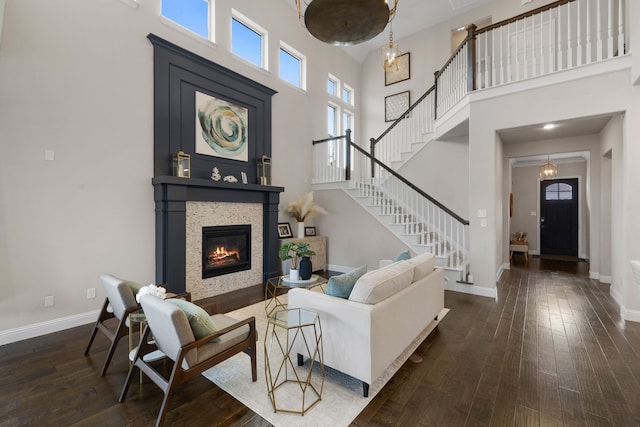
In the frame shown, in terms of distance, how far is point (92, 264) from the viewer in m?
3.40

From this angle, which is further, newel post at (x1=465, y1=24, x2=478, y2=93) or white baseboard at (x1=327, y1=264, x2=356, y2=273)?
white baseboard at (x1=327, y1=264, x2=356, y2=273)

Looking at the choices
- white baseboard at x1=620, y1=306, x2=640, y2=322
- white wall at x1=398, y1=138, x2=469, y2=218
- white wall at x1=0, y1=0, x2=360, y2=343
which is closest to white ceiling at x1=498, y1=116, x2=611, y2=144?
white wall at x1=398, y1=138, x2=469, y2=218

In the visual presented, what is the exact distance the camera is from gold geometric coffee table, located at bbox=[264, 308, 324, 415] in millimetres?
1974

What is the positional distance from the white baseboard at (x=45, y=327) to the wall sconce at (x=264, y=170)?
312cm

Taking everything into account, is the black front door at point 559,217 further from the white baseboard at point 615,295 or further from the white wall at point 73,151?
the white wall at point 73,151

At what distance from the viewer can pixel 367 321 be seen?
77.8 inches

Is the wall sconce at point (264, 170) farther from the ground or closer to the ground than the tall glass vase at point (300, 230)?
farther from the ground

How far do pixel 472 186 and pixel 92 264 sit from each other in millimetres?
5408

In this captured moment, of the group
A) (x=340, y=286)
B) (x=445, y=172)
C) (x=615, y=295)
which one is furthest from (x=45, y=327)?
(x=615, y=295)

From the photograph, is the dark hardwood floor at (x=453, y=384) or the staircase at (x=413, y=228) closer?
the dark hardwood floor at (x=453, y=384)

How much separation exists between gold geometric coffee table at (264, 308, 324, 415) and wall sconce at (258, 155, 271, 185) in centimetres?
345

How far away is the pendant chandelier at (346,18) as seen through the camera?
202 cm

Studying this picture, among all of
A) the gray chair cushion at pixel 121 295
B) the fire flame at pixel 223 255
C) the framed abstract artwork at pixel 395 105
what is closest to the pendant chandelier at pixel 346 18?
the gray chair cushion at pixel 121 295

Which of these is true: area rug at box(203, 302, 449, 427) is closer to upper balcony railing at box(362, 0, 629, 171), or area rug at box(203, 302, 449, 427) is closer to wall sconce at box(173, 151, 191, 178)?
wall sconce at box(173, 151, 191, 178)
